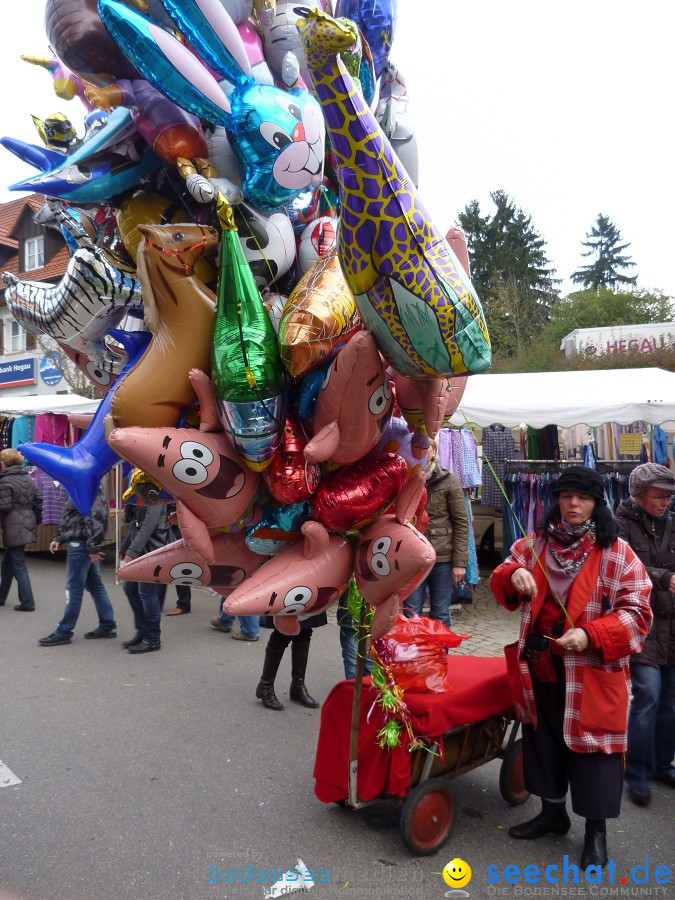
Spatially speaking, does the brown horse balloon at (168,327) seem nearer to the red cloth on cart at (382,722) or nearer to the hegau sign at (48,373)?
the red cloth on cart at (382,722)

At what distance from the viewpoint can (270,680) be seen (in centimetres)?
464

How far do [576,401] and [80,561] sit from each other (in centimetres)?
501

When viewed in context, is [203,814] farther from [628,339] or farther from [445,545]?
[628,339]

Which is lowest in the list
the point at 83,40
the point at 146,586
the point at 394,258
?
the point at 146,586

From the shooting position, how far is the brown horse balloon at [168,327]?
200 centimetres

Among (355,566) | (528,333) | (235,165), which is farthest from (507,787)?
(528,333)

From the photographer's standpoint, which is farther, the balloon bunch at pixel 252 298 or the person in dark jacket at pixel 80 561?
the person in dark jacket at pixel 80 561

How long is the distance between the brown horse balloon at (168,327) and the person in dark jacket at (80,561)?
446 cm

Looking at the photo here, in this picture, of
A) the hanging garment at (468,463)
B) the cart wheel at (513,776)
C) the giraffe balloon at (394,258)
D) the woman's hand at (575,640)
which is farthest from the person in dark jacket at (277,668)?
the hanging garment at (468,463)

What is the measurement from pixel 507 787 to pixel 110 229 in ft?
10.3

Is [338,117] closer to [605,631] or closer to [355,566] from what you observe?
[355,566]

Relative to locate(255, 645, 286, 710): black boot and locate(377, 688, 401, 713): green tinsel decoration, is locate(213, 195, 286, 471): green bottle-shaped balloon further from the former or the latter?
locate(255, 645, 286, 710): black boot

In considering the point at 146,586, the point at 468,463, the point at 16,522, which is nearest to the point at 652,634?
the point at 468,463

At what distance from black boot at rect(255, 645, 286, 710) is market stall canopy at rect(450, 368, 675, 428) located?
3.10m
